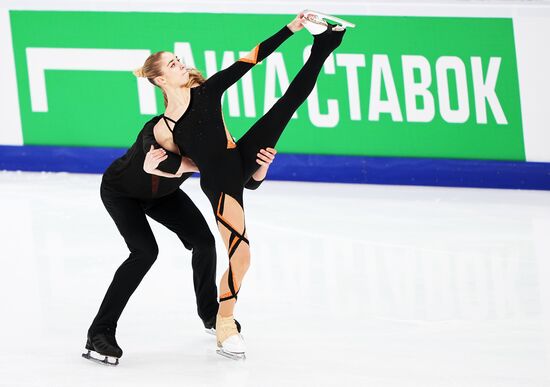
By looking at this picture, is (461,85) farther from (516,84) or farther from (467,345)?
(467,345)

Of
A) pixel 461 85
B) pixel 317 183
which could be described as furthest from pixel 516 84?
pixel 317 183

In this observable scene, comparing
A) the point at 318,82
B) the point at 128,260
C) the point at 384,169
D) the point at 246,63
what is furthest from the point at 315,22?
the point at 384,169

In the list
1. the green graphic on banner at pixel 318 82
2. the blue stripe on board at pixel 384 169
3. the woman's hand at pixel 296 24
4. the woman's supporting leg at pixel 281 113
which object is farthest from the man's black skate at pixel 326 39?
the blue stripe on board at pixel 384 169

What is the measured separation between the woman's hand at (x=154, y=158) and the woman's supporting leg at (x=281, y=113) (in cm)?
37

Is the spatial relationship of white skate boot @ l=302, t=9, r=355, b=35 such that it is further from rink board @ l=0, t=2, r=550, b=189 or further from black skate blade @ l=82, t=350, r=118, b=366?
rink board @ l=0, t=2, r=550, b=189

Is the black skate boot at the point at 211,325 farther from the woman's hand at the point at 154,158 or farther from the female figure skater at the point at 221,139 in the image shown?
the woman's hand at the point at 154,158

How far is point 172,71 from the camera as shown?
174 inches

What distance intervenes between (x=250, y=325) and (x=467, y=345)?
1.05 meters

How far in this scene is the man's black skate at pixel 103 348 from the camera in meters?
4.44

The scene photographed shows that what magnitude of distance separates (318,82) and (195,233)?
418cm

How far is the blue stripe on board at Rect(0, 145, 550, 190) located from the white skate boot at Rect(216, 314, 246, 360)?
14.4 ft

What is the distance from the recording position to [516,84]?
8.34m

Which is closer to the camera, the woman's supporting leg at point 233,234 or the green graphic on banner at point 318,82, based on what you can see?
the woman's supporting leg at point 233,234

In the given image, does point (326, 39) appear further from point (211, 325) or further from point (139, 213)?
point (211, 325)
